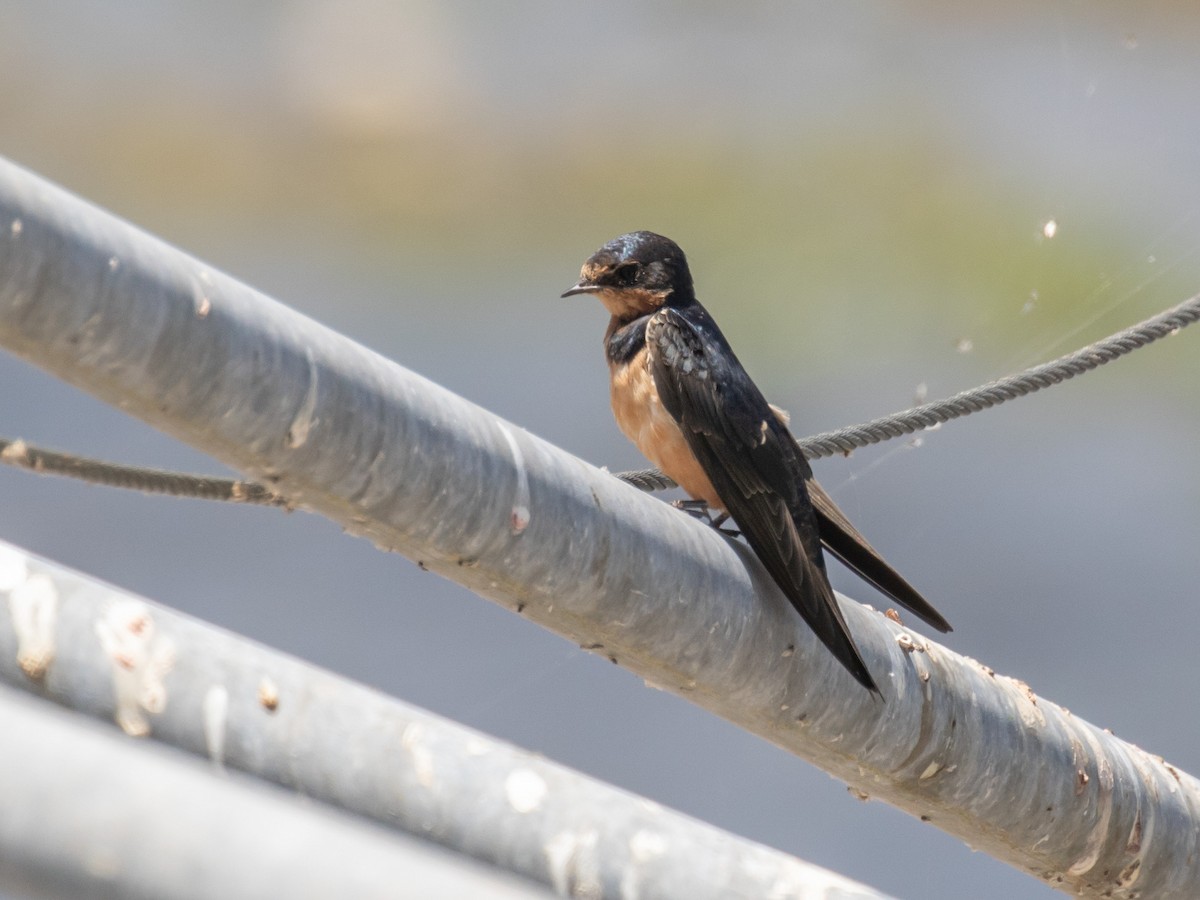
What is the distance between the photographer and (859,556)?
6.77 feet

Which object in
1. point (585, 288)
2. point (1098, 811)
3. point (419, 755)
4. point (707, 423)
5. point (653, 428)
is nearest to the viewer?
point (419, 755)

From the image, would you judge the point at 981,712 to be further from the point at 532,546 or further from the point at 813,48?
the point at 813,48

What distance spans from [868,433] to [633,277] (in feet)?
1.88

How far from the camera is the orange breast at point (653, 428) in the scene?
2209mm

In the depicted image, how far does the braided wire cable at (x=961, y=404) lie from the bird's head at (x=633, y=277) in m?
0.42

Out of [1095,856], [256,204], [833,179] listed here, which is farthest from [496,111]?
[1095,856]

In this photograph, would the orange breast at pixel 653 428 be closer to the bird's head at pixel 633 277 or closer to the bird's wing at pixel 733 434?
the bird's wing at pixel 733 434

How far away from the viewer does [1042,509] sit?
7.82 m

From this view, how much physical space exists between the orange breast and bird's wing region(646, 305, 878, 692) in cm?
2

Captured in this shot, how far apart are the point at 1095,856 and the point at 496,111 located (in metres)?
7.86

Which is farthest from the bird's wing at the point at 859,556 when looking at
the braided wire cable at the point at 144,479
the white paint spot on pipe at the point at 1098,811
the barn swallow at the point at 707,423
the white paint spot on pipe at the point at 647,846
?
the white paint spot on pipe at the point at 647,846

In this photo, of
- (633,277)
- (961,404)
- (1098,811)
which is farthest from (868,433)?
(1098,811)

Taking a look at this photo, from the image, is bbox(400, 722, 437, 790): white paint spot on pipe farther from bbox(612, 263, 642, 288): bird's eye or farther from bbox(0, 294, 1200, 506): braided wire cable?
bbox(612, 263, 642, 288): bird's eye

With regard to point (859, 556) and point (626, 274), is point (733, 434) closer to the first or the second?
point (859, 556)
